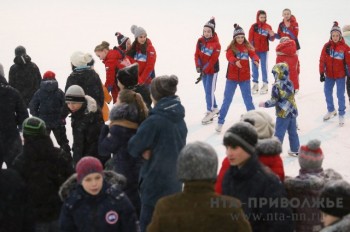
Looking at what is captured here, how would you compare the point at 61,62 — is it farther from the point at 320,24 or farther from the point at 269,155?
the point at 269,155

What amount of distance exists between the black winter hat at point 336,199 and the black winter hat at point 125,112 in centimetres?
225

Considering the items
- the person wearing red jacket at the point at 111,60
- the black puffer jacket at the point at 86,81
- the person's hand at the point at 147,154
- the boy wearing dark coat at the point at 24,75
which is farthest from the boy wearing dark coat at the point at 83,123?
the boy wearing dark coat at the point at 24,75

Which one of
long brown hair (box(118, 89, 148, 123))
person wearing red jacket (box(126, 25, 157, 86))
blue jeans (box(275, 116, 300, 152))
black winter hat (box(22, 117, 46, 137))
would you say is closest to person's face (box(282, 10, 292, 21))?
person wearing red jacket (box(126, 25, 157, 86))

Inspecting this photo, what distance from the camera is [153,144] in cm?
470

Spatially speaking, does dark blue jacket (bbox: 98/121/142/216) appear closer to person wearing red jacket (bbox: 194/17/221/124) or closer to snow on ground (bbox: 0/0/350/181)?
snow on ground (bbox: 0/0/350/181)

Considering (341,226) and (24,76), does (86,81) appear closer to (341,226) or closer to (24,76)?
(24,76)

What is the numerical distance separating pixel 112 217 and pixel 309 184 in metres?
1.42

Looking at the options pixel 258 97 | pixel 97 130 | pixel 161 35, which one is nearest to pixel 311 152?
pixel 97 130

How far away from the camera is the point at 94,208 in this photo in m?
3.87

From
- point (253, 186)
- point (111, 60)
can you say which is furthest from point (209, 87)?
point (253, 186)

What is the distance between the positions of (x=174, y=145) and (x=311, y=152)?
116 cm

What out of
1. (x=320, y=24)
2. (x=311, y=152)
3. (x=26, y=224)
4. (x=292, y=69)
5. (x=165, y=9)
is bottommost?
(x=26, y=224)

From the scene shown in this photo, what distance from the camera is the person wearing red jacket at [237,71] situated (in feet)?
31.5

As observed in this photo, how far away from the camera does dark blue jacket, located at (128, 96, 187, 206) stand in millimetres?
4637
